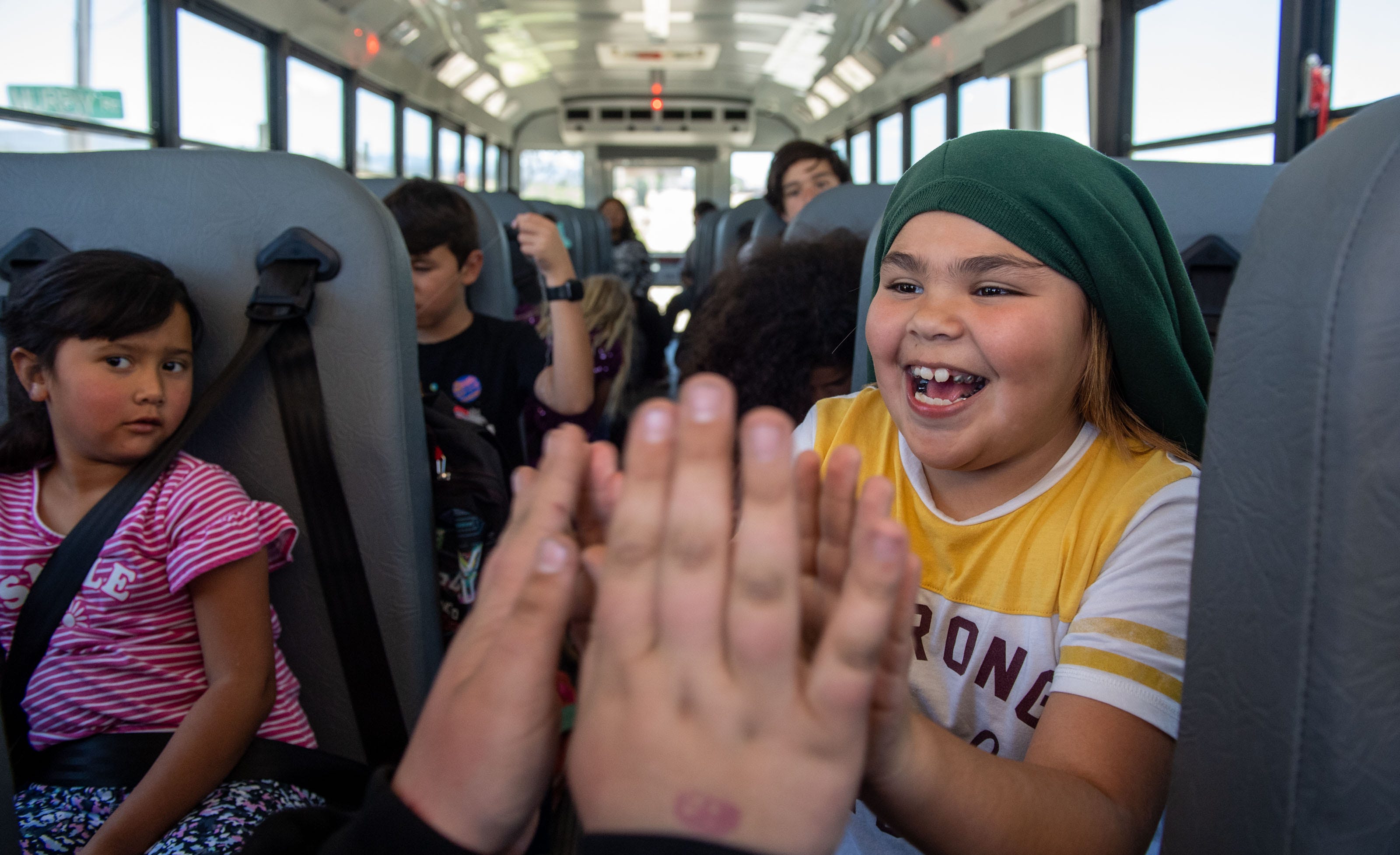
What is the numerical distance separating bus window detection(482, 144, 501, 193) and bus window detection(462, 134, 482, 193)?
22 cm

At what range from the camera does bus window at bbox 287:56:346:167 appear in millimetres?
6781

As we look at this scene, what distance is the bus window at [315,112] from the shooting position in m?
6.78

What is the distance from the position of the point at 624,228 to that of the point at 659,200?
8.23 m

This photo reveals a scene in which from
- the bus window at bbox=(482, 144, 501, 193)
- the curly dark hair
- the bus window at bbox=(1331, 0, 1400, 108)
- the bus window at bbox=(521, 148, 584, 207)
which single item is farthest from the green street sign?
the bus window at bbox=(521, 148, 584, 207)

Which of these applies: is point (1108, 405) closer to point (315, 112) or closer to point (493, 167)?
point (315, 112)

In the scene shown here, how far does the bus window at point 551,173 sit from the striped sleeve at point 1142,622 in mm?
15120

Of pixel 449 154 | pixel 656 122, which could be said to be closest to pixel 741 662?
pixel 449 154

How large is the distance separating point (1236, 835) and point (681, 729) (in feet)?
1.25

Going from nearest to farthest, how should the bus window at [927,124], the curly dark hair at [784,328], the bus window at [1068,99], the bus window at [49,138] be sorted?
the curly dark hair at [784,328] → the bus window at [49,138] → the bus window at [1068,99] → the bus window at [927,124]

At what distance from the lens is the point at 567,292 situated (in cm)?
239

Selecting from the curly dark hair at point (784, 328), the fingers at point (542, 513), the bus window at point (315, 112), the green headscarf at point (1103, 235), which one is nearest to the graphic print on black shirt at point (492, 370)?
the curly dark hair at point (784, 328)

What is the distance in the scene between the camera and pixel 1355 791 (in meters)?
0.53

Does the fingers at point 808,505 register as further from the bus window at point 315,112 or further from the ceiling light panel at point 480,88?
the ceiling light panel at point 480,88

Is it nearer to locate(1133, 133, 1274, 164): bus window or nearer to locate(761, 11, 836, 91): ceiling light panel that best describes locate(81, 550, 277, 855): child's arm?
locate(1133, 133, 1274, 164): bus window
